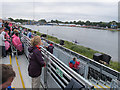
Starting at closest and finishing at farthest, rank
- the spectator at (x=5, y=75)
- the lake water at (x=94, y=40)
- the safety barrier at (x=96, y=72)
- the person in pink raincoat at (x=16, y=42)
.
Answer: the spectator at (x=5, y=75) < the safety barrier at (x=96, y=72) < the person in pink raincoat at (x=16, y=42) < the lake water at (x=94, y=40)

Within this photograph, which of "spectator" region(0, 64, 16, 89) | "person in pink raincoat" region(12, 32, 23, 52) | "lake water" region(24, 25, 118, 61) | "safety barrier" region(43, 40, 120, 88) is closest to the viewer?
"spectator" region(0, 64, 16, 89)

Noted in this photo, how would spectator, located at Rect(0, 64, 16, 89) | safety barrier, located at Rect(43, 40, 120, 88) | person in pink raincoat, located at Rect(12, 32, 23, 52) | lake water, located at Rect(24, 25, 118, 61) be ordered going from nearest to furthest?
spectator, located at Rect(0, 64, 16, 89), safety barrier, located at Rect(43, 40, 120, 88), person in pink raincoat, located at Rect(12, 32, 23, 52), lake water, located at Rect(24, 25, 118, 61)

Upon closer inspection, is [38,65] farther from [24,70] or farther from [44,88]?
[24,70]

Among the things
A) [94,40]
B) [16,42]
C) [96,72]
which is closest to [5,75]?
[96,72]

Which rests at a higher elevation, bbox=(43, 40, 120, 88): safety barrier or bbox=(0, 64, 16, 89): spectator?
bbox=(0, 64, 16, 89): spectator

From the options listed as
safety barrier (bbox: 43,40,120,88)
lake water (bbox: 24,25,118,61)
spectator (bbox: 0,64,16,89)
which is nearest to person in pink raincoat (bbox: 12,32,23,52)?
→ safety barrier (bbox: 43,40,120,88)

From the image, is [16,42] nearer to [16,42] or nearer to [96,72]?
[16,42]

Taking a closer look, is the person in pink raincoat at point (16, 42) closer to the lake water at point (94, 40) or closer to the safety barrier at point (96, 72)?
the safety barrier at point (96, 72)

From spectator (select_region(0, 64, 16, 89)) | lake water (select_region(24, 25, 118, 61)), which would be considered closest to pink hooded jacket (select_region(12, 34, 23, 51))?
spectator (select_region(0, 64, 16, 89))

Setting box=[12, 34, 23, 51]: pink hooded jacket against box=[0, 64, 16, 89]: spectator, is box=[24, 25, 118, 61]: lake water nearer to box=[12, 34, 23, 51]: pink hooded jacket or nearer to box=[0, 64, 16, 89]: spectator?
box=[12, 34, 23, 51]: pink hooded jacket

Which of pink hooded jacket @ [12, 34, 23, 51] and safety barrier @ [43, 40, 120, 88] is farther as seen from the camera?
pink hooded jacket @ [12, 34, 23, 51]

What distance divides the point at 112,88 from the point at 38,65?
8.52 ft

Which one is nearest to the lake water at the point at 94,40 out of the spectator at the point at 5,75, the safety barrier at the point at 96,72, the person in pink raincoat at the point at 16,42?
the person in pink raincoat at the point at 16,42

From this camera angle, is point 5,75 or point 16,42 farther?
point 16,42
